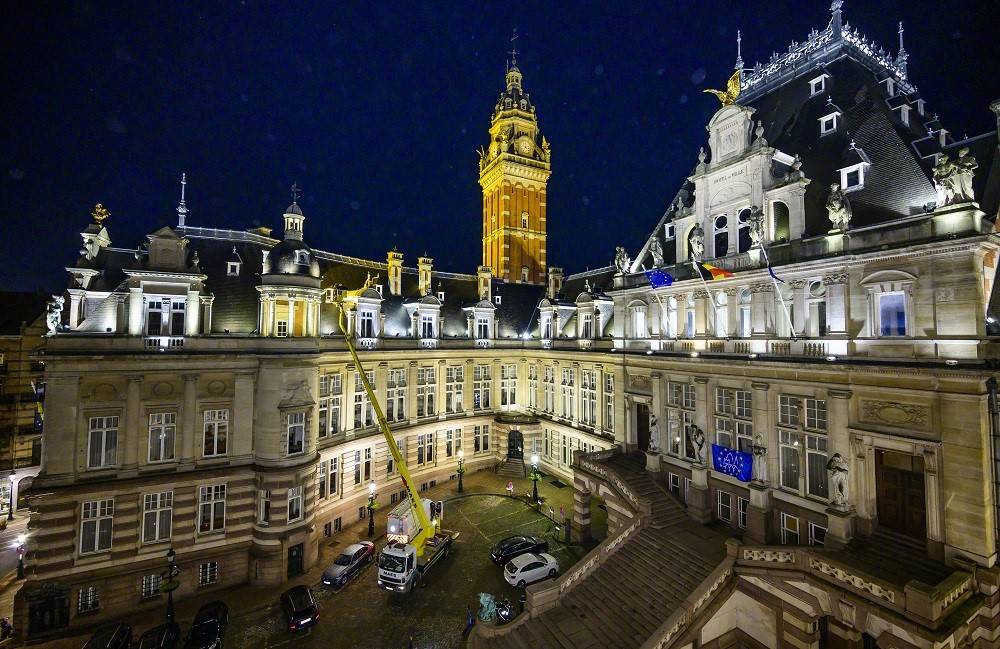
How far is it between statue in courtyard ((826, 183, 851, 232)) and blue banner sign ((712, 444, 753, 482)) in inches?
471

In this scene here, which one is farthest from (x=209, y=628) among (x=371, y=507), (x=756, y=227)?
(x=756, y=227)

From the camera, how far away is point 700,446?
24250 millimetres

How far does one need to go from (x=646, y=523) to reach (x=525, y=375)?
2231 cm

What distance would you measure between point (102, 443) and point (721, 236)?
122 ft

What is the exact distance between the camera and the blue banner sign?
22.1 meters

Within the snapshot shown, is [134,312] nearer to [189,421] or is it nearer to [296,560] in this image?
[189,421]

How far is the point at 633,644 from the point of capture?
56.9ft

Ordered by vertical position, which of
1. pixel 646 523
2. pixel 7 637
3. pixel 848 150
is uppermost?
pixel 848 150

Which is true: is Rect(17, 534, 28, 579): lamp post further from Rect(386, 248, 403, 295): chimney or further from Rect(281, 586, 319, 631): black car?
Rect(386, 248, 403, 295): chimney

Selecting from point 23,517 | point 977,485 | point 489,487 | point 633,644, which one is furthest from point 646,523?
point 23,517

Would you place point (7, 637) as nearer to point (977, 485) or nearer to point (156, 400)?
point (156, 400)

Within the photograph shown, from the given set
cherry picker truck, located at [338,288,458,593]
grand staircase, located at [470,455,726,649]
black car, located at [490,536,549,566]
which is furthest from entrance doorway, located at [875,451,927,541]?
cherry picker truck, located at [338,288,458,593]

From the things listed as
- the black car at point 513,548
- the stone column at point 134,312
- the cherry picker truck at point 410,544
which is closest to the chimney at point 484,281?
the cherry picker truck at point 410,544

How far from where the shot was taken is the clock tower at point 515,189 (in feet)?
188
